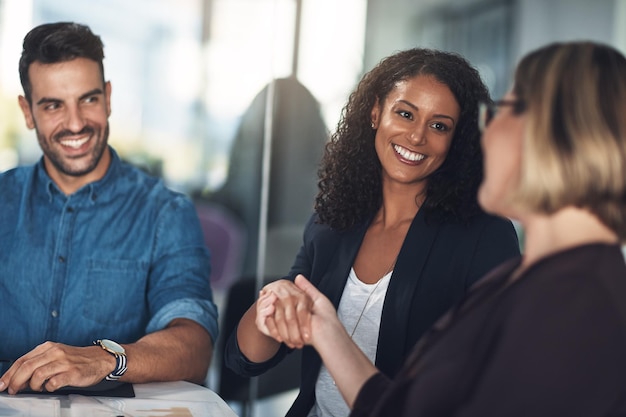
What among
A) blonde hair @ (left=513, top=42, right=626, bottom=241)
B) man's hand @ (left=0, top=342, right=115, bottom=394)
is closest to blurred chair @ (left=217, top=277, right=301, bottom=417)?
man's hand @ (left=0, top=342, right=115, bottom=394)

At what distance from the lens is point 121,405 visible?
1.70 meters

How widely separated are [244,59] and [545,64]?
283 centimetres

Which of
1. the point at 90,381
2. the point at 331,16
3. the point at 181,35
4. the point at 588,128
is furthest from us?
the point at 331,16

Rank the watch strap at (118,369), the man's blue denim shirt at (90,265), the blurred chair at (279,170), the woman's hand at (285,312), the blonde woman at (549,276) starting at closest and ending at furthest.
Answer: the blonde woman at (549,276)
the woman's hand at (285,312)
the watch strap at (118,369)
the man's blue denim shirt at (90,265)
the blurred chair at (279,170)

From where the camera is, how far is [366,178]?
7.82ft

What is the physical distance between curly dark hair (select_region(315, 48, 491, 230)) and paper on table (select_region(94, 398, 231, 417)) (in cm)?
76

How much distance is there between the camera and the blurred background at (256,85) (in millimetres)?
3680

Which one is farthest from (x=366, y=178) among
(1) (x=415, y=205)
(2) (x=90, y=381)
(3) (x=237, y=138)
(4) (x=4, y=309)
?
(3) (x=237, y=138)

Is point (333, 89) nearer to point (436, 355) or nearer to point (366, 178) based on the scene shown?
point (366, 178)

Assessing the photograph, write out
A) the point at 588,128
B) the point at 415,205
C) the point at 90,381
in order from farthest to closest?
the point at 415,205, the point at 90,381, the point at 588,128

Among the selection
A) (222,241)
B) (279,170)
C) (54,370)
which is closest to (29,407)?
(54,370)

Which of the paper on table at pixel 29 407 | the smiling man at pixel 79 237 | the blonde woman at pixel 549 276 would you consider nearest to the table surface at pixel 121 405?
the paper on table at pixel 29 407

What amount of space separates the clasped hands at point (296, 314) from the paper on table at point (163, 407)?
0.70 ft

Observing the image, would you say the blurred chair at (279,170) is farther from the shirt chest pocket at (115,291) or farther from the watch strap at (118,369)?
the watch strap at (118,369)
